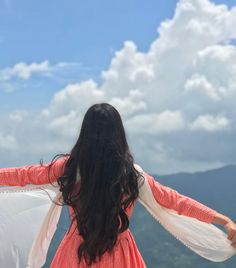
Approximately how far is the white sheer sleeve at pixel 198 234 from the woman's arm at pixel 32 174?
3.29 ft

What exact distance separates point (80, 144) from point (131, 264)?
3.92 feet

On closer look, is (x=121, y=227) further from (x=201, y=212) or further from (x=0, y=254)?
(x=0, y=254)

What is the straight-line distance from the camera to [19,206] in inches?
302

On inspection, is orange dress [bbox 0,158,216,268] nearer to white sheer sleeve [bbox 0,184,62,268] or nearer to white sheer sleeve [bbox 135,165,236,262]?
white sheer sleeve [bbox 135,165,236,262]

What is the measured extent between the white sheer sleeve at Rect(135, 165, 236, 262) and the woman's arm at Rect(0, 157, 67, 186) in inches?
39.4

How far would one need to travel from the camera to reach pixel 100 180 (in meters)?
5.64

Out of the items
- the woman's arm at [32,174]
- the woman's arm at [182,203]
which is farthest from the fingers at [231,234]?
the woman's arm at [32,174]

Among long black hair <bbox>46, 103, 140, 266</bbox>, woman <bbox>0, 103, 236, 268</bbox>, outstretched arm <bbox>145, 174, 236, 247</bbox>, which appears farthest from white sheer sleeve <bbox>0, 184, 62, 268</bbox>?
outstretched arm <bbox>145, 174, 236, 247</bbox>

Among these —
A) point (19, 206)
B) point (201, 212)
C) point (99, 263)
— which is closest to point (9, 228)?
point (19, 206)

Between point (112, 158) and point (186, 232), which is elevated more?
point (112, 158)

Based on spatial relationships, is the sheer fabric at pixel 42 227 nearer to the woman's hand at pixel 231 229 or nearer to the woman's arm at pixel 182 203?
the woman's arm at pixel 182 203

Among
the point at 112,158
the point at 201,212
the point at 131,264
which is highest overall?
the point at 112,158

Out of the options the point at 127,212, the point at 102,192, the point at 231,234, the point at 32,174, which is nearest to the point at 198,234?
the point at 231,234

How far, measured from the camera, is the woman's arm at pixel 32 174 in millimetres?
5836
